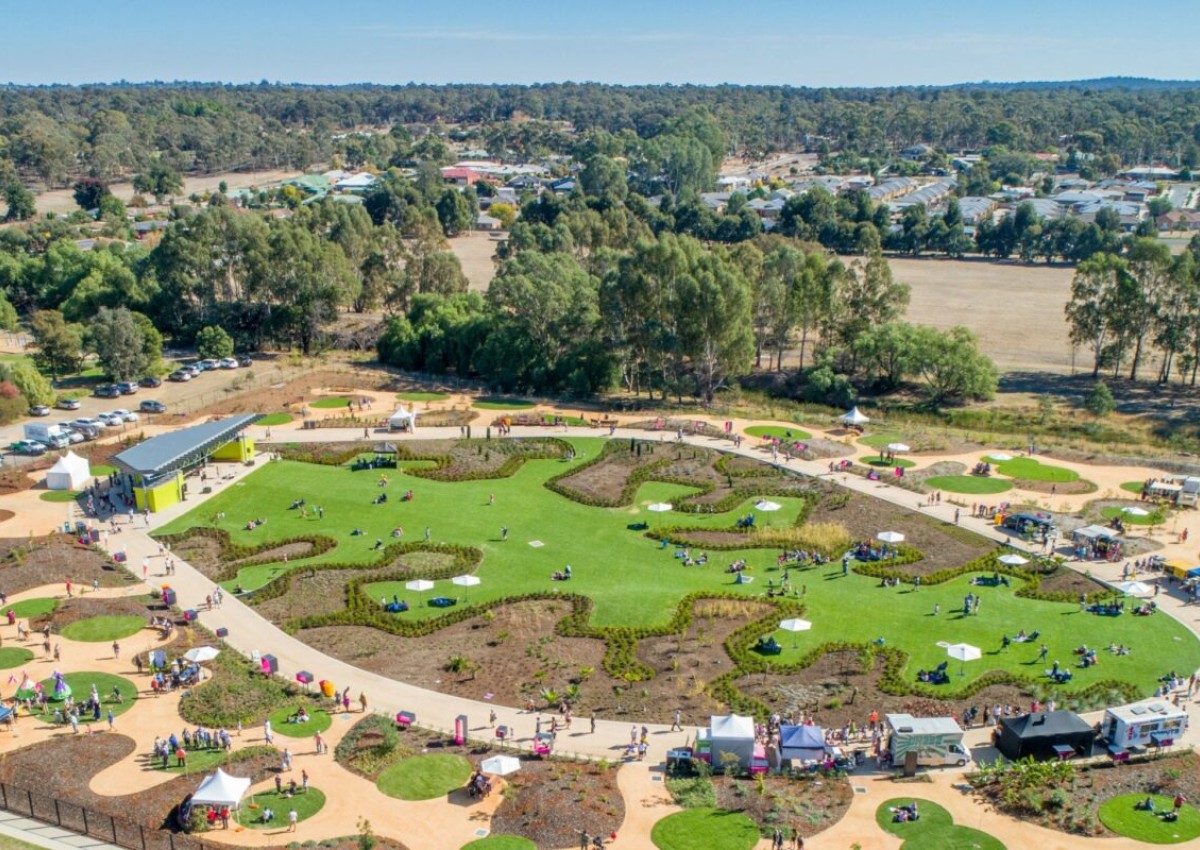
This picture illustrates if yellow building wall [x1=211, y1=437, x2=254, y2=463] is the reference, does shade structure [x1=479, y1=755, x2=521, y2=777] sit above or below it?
below

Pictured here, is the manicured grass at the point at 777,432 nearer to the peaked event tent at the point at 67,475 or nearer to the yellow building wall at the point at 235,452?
the yellow building wall at the point at 235,452

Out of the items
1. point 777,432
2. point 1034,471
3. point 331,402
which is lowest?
point 331,402

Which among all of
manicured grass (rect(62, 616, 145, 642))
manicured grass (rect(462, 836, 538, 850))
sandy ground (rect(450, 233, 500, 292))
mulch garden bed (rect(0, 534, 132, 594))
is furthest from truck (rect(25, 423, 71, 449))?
sandy ground (rect(450, 233, 500, 292))

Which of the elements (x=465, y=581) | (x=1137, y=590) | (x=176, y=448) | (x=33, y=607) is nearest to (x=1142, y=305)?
(x=1137, y=590)

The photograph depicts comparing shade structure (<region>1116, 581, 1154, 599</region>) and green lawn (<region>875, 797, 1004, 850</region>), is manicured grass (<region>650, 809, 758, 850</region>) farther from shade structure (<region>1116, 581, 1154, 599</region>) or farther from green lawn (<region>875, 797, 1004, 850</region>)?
shade structure (<region>1116, 581, 1154, 599</region>)

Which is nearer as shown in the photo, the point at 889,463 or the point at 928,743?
the point at 928,743

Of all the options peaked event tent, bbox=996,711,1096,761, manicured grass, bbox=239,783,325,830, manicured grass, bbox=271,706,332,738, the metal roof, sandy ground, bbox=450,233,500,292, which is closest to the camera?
manicured grass, bbox=239,783,325,830

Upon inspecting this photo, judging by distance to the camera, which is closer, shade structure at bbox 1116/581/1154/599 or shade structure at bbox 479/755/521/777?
shade structure at bbox 479/755/521/777

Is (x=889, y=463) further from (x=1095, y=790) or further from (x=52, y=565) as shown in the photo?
(x=52, y=565)
